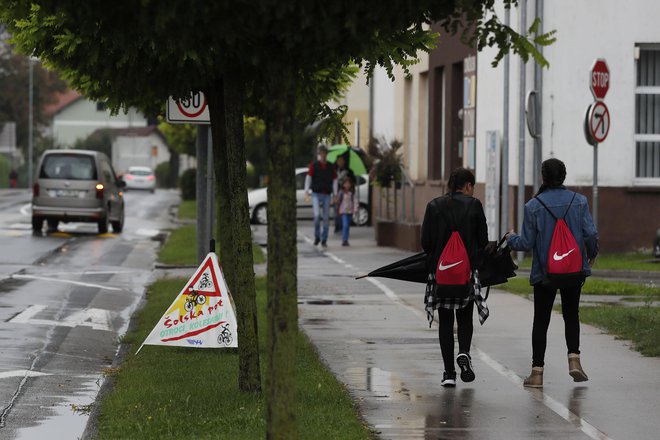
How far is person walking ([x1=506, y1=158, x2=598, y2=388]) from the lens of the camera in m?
9.70

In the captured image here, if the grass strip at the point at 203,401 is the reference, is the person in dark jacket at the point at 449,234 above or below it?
above

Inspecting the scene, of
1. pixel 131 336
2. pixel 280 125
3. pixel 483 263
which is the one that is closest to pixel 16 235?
pixel 131 336

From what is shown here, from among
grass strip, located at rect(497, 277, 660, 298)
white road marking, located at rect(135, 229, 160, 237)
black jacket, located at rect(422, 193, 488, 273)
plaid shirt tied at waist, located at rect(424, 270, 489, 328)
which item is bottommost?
white road marking, located at rect(135, 229, 160, 237)

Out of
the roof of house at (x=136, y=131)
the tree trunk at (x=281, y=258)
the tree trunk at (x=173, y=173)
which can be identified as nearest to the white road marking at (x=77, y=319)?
the tree trunk at (x=281, y=258)

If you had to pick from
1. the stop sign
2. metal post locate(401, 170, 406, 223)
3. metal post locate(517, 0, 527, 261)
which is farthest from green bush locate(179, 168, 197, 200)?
the stop sign

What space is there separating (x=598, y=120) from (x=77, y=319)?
812 cm

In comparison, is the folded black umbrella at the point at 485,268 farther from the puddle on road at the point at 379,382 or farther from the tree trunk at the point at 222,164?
the tree trunk at the point at 222,164

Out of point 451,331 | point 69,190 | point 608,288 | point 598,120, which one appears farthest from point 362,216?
point 451,331

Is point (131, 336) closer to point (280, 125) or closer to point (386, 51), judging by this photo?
point (386, 51)

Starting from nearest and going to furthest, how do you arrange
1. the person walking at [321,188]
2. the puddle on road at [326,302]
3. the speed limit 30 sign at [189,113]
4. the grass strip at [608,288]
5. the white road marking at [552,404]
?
the white road marking at [552,404] < the speed limit 30 sign at [189,113] < the puddle on road at [326,302] < the grass strip at [608,288] < the person walking at [321,188]

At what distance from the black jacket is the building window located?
1349 centimetres

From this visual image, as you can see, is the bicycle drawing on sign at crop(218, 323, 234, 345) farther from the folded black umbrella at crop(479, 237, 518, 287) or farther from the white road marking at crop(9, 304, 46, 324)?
the white road marking at crop(9, 304, 46, 324)

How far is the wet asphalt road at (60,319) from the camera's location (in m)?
9.13

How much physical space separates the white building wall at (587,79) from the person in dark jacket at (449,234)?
12497 mm
